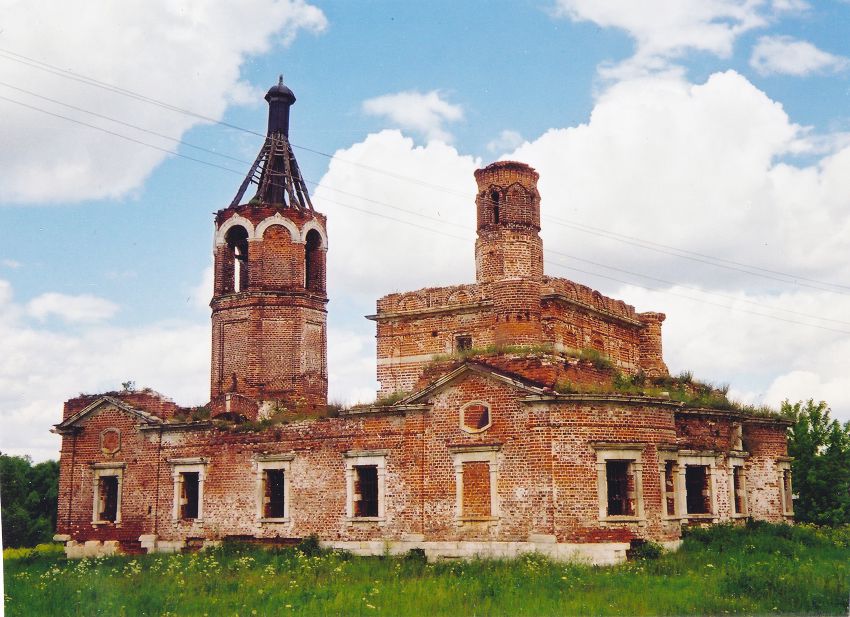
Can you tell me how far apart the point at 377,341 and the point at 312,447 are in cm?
811

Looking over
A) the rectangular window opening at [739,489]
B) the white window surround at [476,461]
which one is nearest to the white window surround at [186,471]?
the white window surround at [476,461]

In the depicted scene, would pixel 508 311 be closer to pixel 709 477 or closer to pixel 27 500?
pixel 709 477

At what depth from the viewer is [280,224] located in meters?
26.6

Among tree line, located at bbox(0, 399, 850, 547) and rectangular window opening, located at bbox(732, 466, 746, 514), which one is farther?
tree line, located at bbox(0, 399, 850, 547)

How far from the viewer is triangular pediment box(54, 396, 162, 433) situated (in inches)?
909

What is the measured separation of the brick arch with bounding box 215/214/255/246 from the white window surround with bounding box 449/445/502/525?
36.7 feet

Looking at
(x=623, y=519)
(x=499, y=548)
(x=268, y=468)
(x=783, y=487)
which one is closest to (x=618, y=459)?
(x=623, y=519)

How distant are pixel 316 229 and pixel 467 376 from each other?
10503 mm

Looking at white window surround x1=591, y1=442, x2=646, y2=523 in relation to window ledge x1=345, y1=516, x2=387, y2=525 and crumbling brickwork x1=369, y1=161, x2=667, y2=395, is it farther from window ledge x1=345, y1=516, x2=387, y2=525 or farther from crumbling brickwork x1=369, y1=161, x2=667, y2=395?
window ledge x1=345, y1=516, x2=387, y2=525

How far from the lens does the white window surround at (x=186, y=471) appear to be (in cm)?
2184

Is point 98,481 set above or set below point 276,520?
above

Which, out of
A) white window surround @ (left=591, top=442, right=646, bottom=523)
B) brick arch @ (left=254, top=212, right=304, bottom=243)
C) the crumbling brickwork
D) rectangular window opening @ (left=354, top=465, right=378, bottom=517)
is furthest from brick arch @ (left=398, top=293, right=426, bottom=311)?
white window surround @ (left=591, top=442, right=646, bottom=523)

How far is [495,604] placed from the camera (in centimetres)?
1338

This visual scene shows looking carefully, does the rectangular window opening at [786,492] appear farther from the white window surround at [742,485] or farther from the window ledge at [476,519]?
the window ledge at [476,519]
